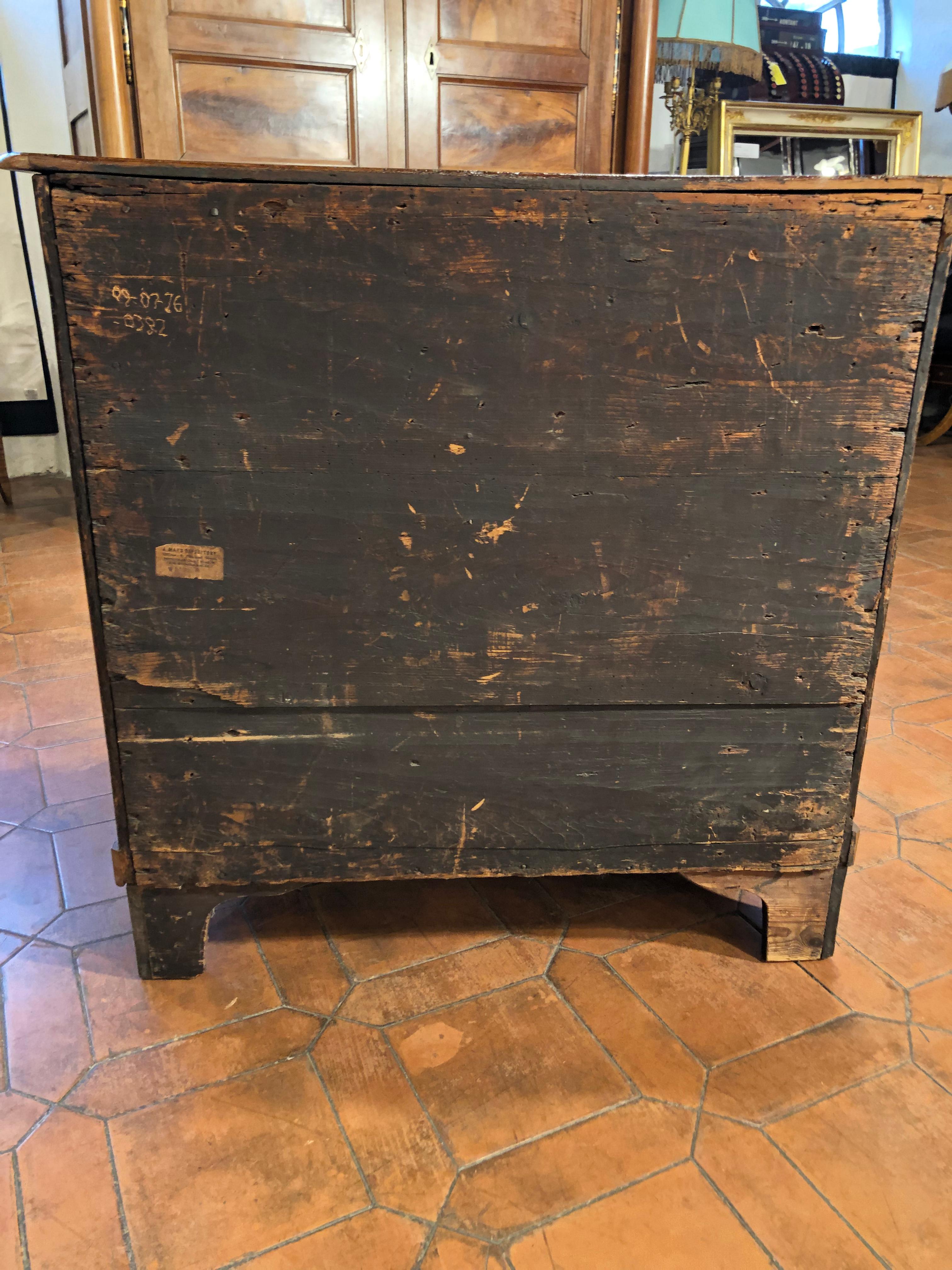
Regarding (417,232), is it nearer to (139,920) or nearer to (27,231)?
(139,920)

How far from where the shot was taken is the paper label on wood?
48.9 inches

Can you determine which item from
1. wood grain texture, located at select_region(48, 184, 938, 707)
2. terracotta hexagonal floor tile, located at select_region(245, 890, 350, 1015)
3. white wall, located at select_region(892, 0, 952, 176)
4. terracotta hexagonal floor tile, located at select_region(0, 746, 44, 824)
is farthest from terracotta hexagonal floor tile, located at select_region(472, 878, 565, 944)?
white wall, located at select_region(892, 0, 952, 176)

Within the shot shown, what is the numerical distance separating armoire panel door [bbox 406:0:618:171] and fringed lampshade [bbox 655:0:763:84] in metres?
0.28

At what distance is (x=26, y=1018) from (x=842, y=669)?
1.46 metres

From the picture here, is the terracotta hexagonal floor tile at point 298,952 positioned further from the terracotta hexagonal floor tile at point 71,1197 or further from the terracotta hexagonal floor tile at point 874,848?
the terracotta hexagonal floor tile at point 874,848

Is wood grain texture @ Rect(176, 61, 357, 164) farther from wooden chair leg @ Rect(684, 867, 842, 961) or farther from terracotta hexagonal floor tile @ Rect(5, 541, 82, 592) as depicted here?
wooden chair leg @ Rect(684, 867, 842, 961)

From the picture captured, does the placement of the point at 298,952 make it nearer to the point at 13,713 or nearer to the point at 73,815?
the point at 73,815

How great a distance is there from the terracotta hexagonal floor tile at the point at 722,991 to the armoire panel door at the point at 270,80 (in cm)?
260

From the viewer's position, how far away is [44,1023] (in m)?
1.40

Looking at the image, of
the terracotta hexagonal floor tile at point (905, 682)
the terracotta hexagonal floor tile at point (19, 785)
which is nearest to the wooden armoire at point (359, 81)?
the terracotta hexagonal floor tile at point (19, 785)

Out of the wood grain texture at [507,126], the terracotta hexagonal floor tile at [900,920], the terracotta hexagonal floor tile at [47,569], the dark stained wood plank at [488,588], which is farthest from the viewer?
the terracotta hexagonal floor tile at [47,569]

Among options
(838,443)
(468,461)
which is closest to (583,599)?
(468,461)

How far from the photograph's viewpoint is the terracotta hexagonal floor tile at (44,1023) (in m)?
1.29

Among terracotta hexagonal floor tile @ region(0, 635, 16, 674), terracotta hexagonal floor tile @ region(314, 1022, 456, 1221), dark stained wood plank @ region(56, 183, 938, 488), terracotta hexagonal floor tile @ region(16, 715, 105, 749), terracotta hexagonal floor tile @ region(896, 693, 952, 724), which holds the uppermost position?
dark stained wood plank @ region(56, 183, 938, 488)
